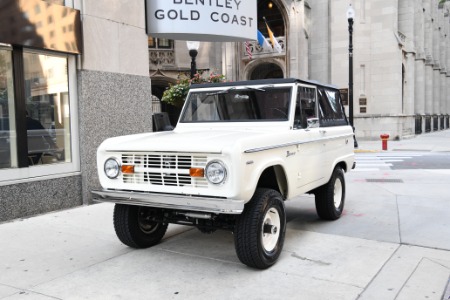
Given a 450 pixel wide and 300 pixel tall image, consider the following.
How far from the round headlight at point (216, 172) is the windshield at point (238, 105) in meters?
1.59

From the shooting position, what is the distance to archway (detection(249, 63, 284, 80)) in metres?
29.1

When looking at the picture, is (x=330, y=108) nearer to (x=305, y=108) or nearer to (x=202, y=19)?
(x=305, y=108)

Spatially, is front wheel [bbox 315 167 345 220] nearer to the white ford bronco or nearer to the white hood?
the white ford bronco

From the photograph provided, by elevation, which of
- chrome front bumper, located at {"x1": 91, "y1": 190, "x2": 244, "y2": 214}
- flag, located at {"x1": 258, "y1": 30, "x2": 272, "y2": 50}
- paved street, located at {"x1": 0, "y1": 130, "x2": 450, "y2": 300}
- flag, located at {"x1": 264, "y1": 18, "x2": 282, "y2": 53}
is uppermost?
flag, located at {"x1": 264, "y1": 18, "x2": 282, "y2": 53}

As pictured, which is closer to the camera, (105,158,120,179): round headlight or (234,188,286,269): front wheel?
(234,188,286,269): front wheel

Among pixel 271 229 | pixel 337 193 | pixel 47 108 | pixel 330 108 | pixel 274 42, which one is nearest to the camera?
pixel 271 229

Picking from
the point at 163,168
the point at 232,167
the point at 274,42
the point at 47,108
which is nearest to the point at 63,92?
the point at 47,108

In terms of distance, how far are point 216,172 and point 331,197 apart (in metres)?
2.90

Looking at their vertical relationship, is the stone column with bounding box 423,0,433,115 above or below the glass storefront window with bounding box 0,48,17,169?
above

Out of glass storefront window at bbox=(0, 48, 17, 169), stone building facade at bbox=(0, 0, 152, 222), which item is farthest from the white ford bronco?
glass storefront window at bbox=(0, 48, 17, 169)

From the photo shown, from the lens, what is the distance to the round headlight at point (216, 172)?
4289 millimetres

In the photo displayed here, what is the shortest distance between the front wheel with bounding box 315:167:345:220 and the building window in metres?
4.41

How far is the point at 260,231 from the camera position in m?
4.53

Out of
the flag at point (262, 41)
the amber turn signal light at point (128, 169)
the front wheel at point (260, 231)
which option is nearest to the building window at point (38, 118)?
the amber turn signal light at point (128, 169)
